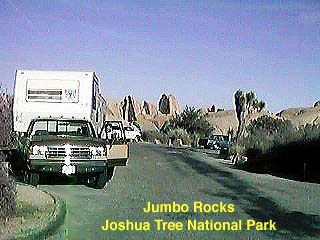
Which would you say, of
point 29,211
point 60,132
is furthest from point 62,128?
point 29,211

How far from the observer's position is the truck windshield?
16.3 metres

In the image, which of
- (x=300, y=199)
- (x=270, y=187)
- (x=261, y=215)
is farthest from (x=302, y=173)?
(x=261, y=215)

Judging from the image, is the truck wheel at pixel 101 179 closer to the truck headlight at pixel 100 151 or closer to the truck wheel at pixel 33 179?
the truck headlight at pixel 100 151

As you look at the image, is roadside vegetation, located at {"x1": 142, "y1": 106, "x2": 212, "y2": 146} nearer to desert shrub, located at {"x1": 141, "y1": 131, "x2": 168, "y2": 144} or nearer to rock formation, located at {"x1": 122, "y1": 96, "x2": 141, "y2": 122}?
desert shrub, located at {"x1": 141, "y1": 131, "x2": 168, "y2": 144}

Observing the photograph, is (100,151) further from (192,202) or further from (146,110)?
(146,110)

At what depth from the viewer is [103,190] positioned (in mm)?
14852

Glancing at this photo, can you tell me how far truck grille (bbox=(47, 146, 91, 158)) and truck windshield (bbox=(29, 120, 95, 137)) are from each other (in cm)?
136

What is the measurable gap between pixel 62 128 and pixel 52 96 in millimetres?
3120

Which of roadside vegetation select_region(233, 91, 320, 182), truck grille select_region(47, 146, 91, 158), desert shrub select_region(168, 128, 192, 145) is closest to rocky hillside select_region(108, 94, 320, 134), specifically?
desert shrub select_region(168, 128, 192, 145)

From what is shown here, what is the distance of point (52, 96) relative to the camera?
20141mm

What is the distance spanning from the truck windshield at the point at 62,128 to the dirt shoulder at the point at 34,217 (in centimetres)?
Result: 351

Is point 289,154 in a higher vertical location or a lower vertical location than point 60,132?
lower

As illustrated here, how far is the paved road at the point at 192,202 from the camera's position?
9387 mm

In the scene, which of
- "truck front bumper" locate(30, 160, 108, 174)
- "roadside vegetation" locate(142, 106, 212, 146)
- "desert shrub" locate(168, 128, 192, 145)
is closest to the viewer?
"truck front bumper" locate(30, 160, 108, 174)
